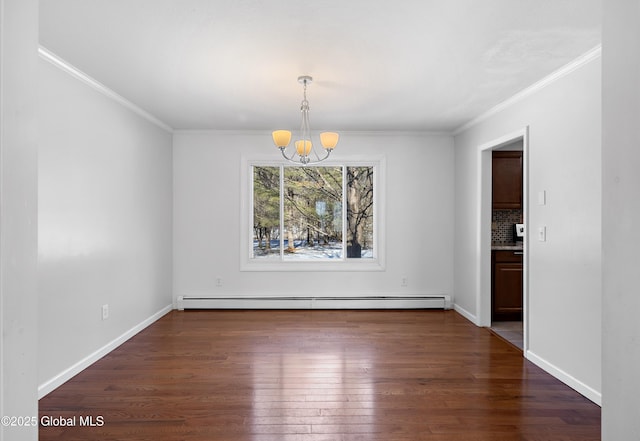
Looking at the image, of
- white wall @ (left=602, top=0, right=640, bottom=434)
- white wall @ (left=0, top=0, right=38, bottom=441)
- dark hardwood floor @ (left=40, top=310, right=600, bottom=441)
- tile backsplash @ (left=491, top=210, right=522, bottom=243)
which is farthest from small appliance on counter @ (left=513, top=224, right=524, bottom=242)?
white wall @ (left=0, top=0, right=38, bottom=441)

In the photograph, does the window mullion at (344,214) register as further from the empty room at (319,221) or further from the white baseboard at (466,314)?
the white baseboard at (466,314)

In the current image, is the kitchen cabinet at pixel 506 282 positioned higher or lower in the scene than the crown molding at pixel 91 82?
lower

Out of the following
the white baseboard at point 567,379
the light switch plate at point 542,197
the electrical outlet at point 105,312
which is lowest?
the white baseboard at point 567,379

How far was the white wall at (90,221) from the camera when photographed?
2.91 m

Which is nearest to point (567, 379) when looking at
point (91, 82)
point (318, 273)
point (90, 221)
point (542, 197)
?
point (542, 197)

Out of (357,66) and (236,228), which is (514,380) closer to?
(357,66)

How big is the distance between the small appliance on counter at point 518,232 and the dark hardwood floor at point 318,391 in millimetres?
1670

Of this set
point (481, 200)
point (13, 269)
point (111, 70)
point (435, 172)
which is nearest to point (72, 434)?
point (13, 269)

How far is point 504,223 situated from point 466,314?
142 cm

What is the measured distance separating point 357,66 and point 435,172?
2.91 metres

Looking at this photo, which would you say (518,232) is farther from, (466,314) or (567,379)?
(567,379)

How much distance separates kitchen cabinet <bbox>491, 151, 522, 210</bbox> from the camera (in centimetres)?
504

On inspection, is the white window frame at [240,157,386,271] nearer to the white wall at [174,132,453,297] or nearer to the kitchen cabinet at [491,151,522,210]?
the white wall at [174,132,453,297]

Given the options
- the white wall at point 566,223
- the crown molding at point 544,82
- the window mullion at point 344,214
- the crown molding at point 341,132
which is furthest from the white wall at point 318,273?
the white wall at point 566,223
